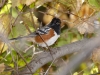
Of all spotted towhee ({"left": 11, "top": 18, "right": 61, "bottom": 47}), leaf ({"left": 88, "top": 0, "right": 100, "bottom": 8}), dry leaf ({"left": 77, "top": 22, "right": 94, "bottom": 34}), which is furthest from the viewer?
spotted towhee ({"left": 11, "top": 18, "right": 61, "bottom": 47})

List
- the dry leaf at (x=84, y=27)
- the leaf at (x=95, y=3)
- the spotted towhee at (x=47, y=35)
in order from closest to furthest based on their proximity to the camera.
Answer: the leaf at (x=95, y=3) < the dry leaf at (x=84, y=27) < the spotted towhee at (x=47, y=35)

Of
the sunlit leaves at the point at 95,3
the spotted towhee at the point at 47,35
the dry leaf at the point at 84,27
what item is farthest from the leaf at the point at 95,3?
the spotted towhee at the point at 47,35

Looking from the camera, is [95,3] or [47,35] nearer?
[95,3]

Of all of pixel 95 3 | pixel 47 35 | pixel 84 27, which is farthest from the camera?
pixel 47 35

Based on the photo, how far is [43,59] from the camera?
2.54 metres

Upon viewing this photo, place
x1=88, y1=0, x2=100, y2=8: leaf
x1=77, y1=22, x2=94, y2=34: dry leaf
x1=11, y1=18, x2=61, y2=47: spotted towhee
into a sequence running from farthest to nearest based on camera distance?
x1=11, y1=18, x2=61, y2=47: spotted towhee
x1=77, y1=22, x2=94, y2=34: dry leaf
x1=88, y1=0, x2=100, y2=8: leaf

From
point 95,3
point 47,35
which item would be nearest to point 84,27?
point 95,3

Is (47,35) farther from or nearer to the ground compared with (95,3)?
nearer to the ground

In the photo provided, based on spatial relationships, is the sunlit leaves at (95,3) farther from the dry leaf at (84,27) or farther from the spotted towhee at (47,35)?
the spotted towhee at (47,35)

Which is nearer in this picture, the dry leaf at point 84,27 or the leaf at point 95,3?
the leaf at point 95,3

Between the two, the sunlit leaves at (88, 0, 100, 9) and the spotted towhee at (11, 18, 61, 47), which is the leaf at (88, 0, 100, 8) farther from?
the spotted towhee at (11, 18, 61, 47)

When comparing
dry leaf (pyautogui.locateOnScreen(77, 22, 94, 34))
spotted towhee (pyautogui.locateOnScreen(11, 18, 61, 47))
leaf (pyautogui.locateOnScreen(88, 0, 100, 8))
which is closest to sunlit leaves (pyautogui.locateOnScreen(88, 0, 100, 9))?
leaf (pyautogui.locateOnScreen(88, 0, 100, 8))

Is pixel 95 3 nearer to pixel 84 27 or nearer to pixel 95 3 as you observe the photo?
pixel 95 3

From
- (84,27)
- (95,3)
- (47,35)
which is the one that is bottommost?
(47,35)
